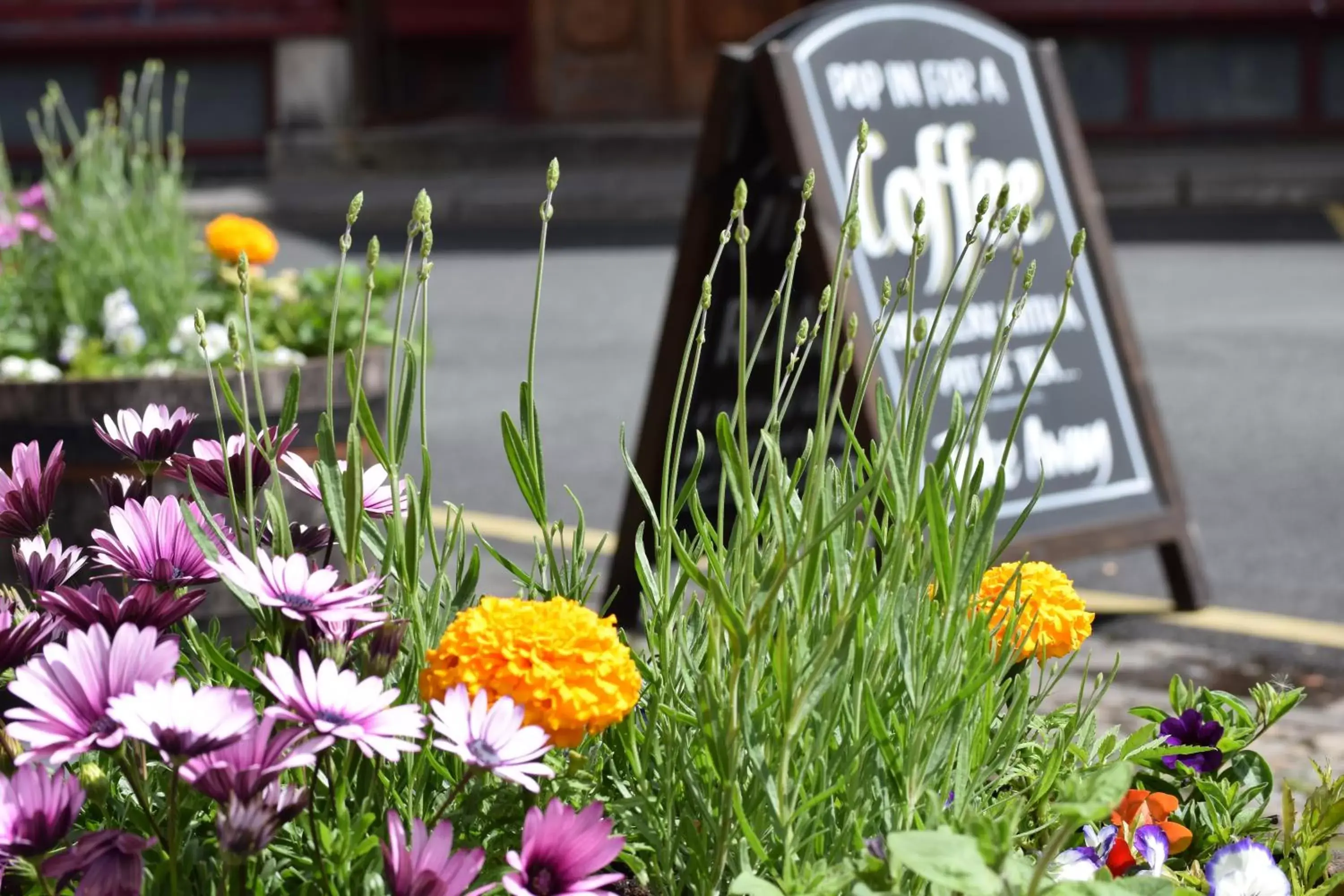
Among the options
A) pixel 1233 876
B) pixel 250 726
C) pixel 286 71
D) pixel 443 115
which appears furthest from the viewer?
pixel 443 115

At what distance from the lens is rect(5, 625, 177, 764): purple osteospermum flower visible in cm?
109

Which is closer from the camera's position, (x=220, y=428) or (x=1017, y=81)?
(x=220, y=428)

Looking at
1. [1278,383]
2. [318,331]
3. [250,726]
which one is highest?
[250,726]

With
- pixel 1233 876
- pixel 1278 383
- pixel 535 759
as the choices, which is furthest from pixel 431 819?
pixel 1278 383

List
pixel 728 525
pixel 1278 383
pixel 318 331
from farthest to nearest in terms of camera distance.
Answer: pixel 1278 383 < pixel 728 525 < pixel 318 331

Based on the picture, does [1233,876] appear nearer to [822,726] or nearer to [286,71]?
[822,726]

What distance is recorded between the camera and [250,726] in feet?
3.65

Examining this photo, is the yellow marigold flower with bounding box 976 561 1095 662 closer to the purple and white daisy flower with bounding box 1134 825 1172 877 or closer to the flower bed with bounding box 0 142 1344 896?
the flower bed with bounding box 0 142 1344 896

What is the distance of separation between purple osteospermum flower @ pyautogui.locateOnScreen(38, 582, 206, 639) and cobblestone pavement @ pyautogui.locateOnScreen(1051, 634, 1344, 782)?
2119mm

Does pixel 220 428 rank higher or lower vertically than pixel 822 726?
higher

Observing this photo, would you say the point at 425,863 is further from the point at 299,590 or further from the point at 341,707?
the point at 299,590

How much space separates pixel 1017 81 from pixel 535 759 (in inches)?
126

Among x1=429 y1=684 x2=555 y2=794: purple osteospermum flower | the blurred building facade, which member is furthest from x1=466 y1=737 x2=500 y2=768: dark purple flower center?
the blurred building facade

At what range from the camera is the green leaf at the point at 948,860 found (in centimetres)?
108
